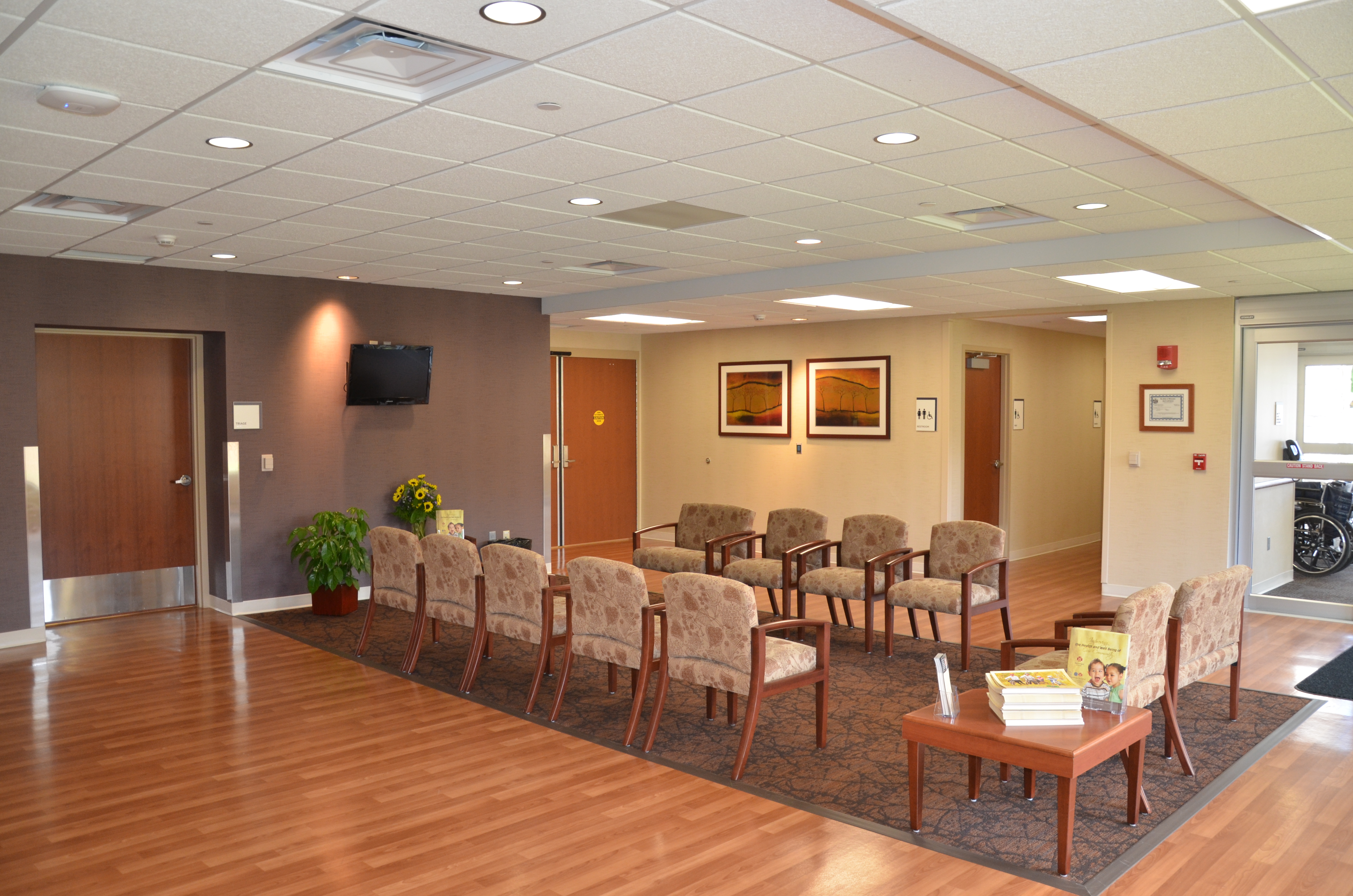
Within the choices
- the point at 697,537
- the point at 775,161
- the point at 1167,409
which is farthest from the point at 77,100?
the point at 1167,409

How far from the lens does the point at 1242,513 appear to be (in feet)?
26.5

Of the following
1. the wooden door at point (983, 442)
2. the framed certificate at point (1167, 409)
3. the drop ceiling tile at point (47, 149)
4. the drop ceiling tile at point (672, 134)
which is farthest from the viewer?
the wooden door at point (983, 442)

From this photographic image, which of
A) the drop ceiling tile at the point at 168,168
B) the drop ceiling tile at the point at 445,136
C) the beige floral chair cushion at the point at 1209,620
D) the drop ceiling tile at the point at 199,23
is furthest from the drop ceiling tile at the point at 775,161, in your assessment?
the beige floral chair cushion at the point at 1209,620

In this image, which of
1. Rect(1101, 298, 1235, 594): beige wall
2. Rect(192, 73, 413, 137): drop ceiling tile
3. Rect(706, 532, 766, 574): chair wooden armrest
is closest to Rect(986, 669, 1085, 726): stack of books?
Rect(192, 73, 413, 137): drop ceiling tile

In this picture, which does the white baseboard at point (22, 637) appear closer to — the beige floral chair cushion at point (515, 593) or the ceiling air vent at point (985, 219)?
the beige floral chair cushion at point (515, 593)

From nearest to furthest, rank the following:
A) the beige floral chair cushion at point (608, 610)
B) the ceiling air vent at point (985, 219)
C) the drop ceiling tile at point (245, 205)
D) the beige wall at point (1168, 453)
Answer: the beige floral chair cushion at point (608, 610), the drop ceiling tile at point (245, 205), the ceiling air vent at point (985, 219), the beige wall at point (1168, 453)

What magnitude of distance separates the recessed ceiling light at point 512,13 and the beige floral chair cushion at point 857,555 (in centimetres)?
468

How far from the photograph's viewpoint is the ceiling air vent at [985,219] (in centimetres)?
545

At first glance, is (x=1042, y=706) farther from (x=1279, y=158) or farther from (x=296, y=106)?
(x=296, y=106)

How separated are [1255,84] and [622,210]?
3.17 m

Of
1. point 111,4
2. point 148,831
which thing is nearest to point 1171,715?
point 148,831

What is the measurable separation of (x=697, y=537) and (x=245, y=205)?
4426mm

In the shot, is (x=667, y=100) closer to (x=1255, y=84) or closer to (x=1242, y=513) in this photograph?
(x=1255, y=84)

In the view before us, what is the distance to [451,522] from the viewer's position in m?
8.84
